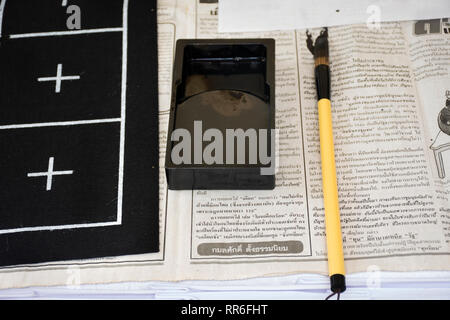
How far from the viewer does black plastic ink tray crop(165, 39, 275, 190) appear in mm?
374

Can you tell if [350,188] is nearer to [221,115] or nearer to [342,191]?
[342,191]

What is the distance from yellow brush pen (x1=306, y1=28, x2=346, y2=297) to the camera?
1.18 feet

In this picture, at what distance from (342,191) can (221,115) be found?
0.12 m

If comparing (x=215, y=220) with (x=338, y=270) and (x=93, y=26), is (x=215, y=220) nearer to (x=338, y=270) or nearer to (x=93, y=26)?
(x=338, y=270)

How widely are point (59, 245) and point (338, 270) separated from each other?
0.22 m

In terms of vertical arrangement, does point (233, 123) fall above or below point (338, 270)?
above

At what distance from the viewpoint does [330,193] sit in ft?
1.26

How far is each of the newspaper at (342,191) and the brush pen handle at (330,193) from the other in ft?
0.04

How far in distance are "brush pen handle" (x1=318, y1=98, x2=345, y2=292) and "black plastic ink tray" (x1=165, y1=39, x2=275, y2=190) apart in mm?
47

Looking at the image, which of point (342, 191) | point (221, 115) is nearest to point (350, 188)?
point (342, 191)

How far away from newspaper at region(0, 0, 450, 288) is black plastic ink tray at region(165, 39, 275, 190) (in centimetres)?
3

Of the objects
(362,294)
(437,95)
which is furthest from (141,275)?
(437,95)

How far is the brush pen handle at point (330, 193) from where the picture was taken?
36 cm

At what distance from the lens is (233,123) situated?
0.40 meters
